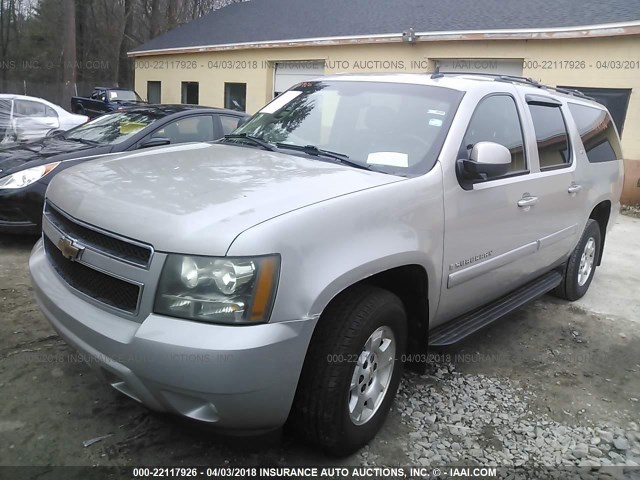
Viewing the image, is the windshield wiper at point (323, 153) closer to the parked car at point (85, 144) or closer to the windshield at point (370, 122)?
the windshield at point (370, 122)

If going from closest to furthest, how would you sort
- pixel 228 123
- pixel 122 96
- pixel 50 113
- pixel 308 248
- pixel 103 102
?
pixel 308 248 < pixel 228 123 < pixel 50 113 < pixel 103 102 < pixel 122 96

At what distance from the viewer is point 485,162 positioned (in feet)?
9.36

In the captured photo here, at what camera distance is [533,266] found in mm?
3971

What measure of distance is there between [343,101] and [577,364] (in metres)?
2.58

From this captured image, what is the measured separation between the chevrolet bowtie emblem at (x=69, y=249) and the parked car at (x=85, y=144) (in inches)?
120

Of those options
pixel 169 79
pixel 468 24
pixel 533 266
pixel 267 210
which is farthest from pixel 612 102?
pixel 169 79

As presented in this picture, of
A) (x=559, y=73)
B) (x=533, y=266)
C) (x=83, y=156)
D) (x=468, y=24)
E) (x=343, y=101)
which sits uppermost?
(x=468, y=24)

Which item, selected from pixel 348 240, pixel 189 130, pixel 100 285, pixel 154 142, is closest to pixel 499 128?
pixel 348 240

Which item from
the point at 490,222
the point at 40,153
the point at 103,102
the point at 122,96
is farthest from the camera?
the point at 122,96

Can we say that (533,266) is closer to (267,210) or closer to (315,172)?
(315,172)

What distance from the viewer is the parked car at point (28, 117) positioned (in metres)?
9.62

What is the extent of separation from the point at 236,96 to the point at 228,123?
42.1ft

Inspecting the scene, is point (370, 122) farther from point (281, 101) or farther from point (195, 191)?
point (195, 191)

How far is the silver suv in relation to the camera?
79.4 inches
